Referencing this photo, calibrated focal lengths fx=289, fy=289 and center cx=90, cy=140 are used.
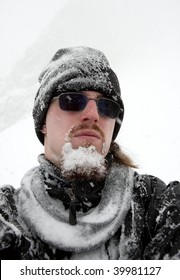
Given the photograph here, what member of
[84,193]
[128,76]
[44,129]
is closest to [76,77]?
[44,129]

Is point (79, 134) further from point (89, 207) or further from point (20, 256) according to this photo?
point (20, 256)

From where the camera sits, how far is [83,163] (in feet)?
6.52

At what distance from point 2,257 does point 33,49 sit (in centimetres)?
4454

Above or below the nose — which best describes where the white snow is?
below

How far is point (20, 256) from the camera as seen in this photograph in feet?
5.43

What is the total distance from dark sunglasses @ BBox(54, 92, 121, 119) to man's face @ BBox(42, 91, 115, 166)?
0.03 meters

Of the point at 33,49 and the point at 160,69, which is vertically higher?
the point at 33,49

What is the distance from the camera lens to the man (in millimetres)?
1699

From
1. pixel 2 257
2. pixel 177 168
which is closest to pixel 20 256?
pixel 2 257

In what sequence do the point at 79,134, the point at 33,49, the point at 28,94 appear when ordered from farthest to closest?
the point at 33,49
the point at 28,94
the point at 79,134

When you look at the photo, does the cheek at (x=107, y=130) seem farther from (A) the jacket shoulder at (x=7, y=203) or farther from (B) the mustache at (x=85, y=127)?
(A) the jacket shoulder at (x=7, y=203)

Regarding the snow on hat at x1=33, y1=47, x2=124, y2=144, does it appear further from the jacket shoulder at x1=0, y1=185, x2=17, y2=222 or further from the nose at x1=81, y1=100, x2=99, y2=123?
the jacket shoulder at x1=0, y1=185, x2=17, y2=222

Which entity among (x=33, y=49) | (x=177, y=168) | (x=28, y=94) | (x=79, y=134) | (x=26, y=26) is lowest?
(x=177, y=168)

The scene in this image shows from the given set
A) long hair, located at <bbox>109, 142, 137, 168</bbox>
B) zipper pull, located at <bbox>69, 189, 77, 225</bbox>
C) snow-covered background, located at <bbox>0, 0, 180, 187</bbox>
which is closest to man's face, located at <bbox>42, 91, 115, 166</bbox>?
long hair, located at <bbox>109, 142, 137, 168</bbox>
